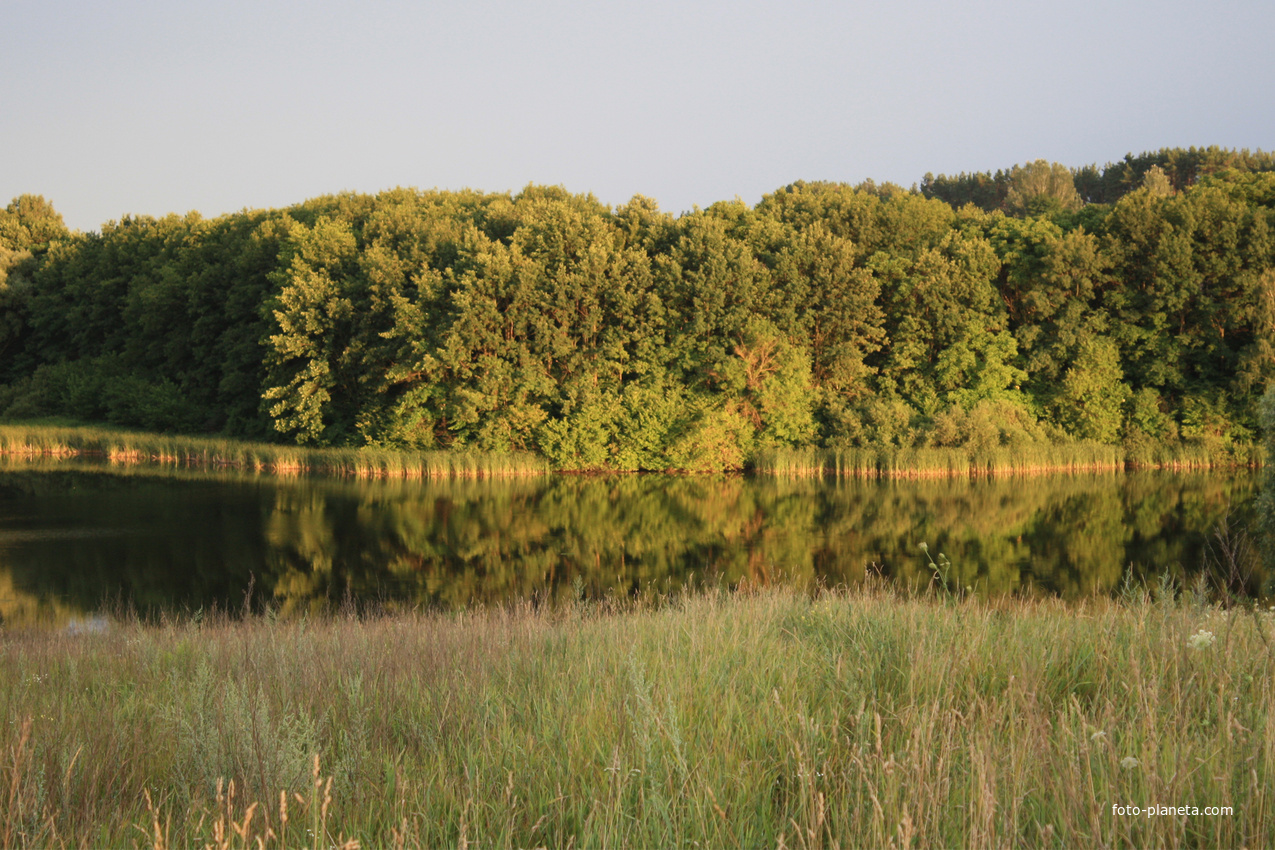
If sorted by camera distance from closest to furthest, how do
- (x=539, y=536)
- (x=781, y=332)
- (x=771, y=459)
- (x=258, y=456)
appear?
(x=539, y=536), (x=771, y=459), (x=258, y=456), (x=781, y=332)

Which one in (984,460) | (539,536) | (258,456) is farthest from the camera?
(258,456)

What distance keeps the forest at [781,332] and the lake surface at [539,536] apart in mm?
4261

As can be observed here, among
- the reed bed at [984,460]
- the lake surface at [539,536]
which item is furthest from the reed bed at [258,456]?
the reed bed at [984,460]

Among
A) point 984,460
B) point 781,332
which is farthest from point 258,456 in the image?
point 984,460

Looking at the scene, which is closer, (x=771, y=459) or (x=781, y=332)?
(x=771, y=459)

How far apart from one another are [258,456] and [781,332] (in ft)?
68.8

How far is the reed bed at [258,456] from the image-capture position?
110 ft

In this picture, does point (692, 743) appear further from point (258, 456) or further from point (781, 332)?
point (258, 456)

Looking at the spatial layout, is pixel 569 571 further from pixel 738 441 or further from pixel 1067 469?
pixel 1067 469

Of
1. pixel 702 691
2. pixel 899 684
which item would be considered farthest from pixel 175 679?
pixel 899 684

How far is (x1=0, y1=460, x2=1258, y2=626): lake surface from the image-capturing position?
15250 mm

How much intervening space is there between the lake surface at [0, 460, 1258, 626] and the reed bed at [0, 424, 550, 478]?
219cm

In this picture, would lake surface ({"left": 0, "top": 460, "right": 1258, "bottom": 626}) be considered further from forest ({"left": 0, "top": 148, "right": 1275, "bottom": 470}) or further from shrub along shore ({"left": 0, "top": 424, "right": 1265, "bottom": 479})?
forest ({"left": 0, "top": 148, "right": 1275, "bottom": 470})

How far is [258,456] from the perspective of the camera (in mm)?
35062
